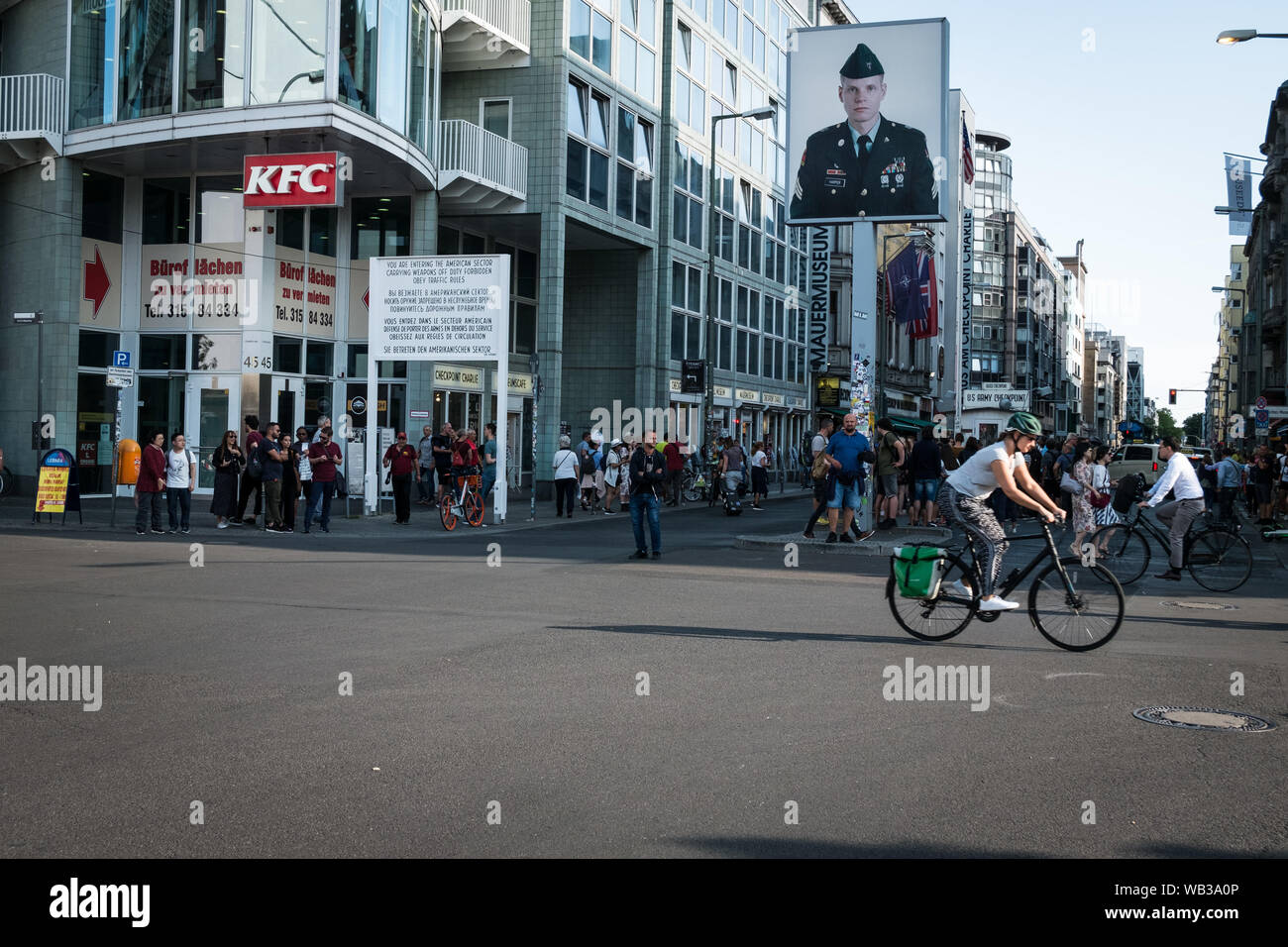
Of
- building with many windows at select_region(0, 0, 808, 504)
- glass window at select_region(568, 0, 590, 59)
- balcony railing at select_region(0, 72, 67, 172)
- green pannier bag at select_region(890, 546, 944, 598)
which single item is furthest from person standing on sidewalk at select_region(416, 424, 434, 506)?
green pannier bag at select_region(890, 546, 944, 598)

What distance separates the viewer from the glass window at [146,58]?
2659 centimetres

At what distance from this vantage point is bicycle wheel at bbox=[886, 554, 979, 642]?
33.4 feet

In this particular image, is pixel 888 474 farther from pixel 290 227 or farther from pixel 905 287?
pixel 905 287

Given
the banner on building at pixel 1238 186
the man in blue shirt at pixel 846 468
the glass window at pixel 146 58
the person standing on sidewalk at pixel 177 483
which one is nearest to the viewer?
the man in blue shirt at pixel 846 468

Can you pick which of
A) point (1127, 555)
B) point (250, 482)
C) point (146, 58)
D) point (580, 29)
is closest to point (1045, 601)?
point (1127, 555)

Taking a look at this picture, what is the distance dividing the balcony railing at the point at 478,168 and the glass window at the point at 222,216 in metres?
4.70

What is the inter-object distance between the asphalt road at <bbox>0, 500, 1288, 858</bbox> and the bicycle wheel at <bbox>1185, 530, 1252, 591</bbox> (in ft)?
6.66

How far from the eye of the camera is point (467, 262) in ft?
83.0

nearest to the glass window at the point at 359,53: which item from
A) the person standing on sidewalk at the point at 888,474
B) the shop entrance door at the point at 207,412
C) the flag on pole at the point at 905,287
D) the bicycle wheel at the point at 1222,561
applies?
the shop entrance door at the point at 207,412

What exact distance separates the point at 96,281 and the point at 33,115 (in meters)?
3.55

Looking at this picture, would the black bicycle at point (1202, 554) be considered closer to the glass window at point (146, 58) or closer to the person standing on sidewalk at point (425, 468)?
the person standing on sidewalk at point (425, 468)

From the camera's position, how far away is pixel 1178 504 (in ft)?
50.9
